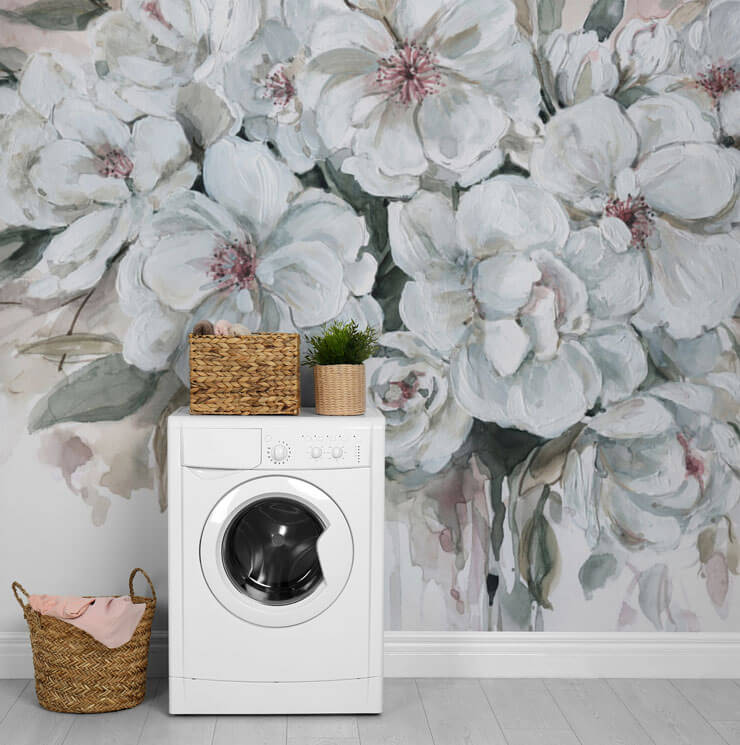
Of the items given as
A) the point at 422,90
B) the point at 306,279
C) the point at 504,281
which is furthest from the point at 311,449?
the point at 422,90

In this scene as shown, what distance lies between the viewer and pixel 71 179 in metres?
2.87

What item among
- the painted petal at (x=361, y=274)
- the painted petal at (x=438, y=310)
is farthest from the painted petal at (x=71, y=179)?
the painted petal at (x=438, y=310)

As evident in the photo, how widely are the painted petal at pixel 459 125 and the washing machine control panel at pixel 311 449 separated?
1.01 m

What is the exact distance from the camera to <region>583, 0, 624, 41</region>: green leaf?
2904mm

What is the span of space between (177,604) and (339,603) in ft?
1.51

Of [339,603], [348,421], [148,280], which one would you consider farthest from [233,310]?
[339,603]

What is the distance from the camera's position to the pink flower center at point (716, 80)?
9.61 ft

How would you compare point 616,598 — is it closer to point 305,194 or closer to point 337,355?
point 337,355

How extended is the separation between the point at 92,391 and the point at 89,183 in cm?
67

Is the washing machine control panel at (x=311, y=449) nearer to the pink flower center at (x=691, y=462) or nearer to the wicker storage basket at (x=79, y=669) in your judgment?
the wicker storage basket at (x=79, y=669)

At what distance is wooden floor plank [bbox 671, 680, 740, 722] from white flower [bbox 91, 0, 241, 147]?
240 centimetres

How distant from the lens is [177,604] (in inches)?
99.5

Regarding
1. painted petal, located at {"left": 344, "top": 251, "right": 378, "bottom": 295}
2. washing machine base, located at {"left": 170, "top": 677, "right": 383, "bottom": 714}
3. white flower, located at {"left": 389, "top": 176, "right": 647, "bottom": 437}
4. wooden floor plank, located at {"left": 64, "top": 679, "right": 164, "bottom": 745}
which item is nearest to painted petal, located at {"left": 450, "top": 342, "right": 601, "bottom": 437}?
white flower, located at {"left": 389, "top": 176, "right": 647, "bottom": 437}

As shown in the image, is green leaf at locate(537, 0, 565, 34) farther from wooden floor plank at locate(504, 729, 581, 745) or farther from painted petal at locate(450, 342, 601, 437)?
wooden floor plank at locate(504, 729, 581, 745)
